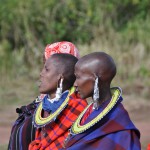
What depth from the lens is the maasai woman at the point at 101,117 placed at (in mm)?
3436

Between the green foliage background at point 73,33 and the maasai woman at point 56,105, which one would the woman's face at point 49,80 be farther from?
the green foliage background at point 73,33

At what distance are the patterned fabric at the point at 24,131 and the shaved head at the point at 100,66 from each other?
0.84 m

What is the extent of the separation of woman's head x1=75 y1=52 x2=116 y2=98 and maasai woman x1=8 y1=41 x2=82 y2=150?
74cm

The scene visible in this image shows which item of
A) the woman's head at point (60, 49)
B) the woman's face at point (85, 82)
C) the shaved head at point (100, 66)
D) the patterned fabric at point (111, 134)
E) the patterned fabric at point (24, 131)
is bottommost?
the patterned fabric at point (111, 134)

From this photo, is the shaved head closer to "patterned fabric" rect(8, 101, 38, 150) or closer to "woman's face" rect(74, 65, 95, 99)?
"woman's face" rect(74, 65, 95, 99)

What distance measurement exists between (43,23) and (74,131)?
32.9ft

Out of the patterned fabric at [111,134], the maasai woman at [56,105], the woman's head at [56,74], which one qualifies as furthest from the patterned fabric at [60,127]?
the patterned fabric at [111,134]

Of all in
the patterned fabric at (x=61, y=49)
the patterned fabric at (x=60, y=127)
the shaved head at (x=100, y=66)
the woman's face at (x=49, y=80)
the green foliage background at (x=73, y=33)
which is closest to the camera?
the shaved head at (x=100, y=66)

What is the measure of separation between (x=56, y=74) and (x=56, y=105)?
0.64 feet

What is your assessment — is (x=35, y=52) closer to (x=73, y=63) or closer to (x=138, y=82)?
(x=138, y=82)

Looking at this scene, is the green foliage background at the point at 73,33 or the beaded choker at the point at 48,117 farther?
the green foliage background at the point at 73,33

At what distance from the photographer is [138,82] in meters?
11.0

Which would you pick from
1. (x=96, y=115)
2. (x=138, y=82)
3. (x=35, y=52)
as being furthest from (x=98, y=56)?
(x=35, y=52)

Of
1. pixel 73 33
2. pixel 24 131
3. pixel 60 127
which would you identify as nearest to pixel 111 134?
pixel 60 127
